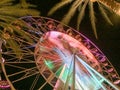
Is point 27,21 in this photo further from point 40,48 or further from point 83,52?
point 83,52

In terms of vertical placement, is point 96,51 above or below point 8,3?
below

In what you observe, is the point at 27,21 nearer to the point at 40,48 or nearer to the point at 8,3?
the point at 40,48

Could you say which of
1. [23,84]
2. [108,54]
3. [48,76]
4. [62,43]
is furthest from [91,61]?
[23,84]

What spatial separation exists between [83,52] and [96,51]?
0.61 metres

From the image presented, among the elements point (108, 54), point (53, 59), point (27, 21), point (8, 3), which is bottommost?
point (108, 54)

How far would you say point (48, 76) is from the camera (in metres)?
7.94

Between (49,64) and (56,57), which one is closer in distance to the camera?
(49,64)

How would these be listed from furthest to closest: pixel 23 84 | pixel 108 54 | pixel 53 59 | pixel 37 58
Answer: pixel 23 84
pixel 108 54
pixel 53 59
pixel 37 58

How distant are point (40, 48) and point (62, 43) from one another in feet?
3.17

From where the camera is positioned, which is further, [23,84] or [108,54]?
[23,84]

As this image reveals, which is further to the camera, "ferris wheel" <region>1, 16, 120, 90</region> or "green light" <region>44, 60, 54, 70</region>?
"green light" <region>44, 60, 54, 70</region>

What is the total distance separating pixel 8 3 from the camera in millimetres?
11336

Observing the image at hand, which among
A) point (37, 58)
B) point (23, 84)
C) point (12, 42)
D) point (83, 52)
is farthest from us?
point (23, 84)

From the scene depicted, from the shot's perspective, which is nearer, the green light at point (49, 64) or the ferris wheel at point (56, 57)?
the ferris wheel at point (56, 57)
